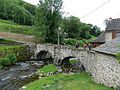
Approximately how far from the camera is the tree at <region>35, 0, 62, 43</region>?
59719 mm

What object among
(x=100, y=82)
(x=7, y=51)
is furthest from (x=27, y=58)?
(x=100, y=82)

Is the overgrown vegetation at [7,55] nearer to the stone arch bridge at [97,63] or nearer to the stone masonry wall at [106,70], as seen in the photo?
the stone arch bridge at [97,63]

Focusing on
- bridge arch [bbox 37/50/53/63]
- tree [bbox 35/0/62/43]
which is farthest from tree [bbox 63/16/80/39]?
bridge arch [bbox 37/50/53/63]

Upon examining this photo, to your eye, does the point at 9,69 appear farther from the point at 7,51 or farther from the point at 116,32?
the point at 116,32

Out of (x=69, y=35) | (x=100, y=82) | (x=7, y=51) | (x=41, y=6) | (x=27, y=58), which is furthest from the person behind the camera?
(x=69, y=35)

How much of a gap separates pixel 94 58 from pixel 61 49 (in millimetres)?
15911

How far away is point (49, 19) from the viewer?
61.1 metres

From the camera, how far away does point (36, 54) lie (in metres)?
57.3

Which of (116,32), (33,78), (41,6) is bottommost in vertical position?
(33,78)

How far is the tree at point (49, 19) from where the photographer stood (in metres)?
59.7

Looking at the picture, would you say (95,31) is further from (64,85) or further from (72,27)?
(64,85)

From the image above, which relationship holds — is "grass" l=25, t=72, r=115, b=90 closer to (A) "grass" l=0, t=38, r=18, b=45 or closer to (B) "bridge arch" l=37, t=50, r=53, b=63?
(B) "bridge arch" l=37, t=50, r=53, b=63

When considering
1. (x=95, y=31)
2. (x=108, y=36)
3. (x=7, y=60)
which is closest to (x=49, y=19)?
(x=108, y=36)

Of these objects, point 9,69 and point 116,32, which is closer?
point 9,69
